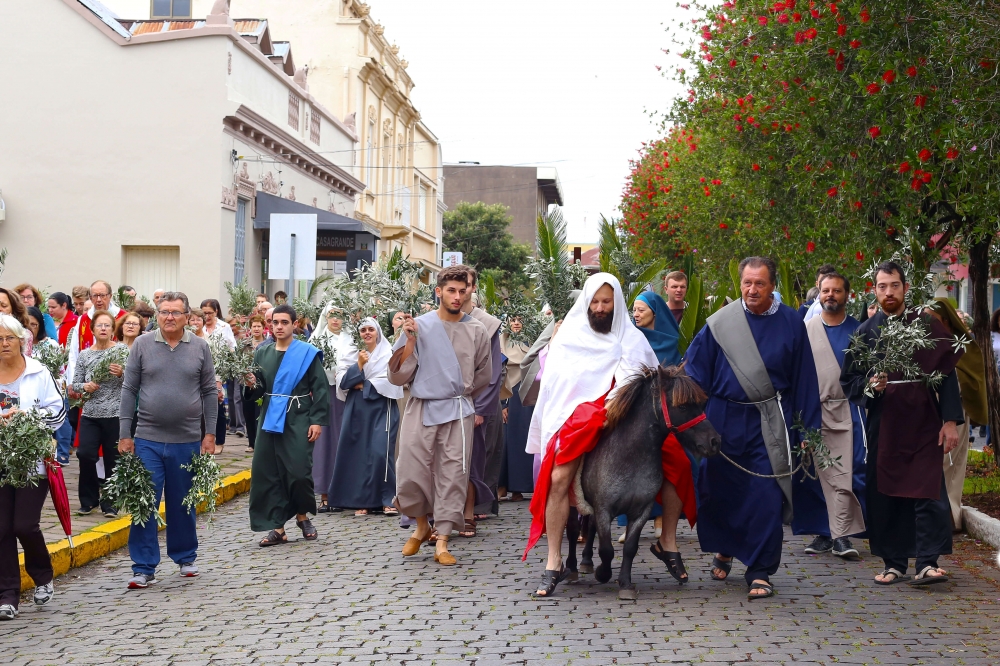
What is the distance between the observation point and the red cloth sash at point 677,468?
7531 millimetres

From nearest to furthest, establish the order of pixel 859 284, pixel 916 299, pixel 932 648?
1. pixel 932 648
2. pixel 916 299
3. pixel 859 284

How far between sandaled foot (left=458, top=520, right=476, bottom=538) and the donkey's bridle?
3.05 metres

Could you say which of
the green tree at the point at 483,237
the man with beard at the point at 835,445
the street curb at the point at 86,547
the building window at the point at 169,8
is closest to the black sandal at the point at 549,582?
the man with beard at the point at 835,445

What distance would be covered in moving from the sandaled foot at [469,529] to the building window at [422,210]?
44.2 metres

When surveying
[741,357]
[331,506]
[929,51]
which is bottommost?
[331,506]

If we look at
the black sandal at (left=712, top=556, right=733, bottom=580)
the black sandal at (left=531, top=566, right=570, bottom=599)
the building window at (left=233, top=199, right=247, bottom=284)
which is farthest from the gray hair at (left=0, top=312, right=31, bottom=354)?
the building window at (left=233, top=199, right=247, bottom=284)

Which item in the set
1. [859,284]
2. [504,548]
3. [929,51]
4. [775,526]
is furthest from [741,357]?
[859,284]

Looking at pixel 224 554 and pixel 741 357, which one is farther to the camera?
pixel 224 554

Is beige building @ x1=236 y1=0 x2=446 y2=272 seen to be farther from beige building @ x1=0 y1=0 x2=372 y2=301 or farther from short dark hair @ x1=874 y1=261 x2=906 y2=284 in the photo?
short dark hair @ x1=874 y1=261 x2=906 y2=284

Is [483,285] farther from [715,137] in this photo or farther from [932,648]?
[932,648]

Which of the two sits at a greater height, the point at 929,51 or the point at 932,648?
the point at 929,51

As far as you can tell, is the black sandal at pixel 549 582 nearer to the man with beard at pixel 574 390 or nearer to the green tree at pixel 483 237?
the man with beard at pixel 574 390

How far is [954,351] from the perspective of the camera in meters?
7.62

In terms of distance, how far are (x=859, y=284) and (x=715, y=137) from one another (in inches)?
196
